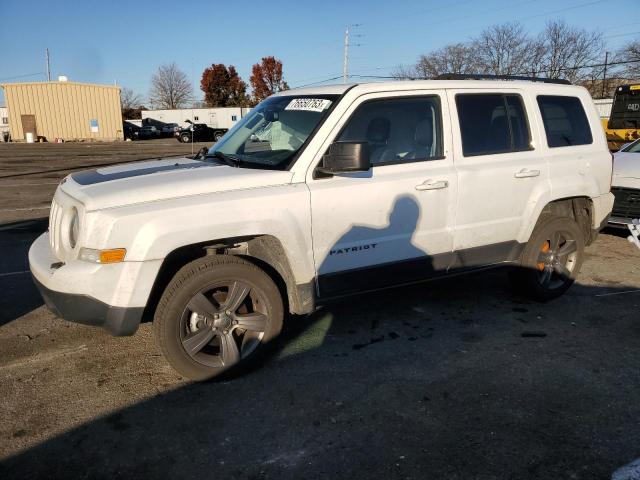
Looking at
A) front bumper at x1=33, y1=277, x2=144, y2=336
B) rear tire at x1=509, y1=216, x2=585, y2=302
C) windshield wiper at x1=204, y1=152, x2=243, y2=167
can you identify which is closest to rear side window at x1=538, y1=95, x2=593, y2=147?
rear tire at x1=509, y1=216, x2=585, y2=302

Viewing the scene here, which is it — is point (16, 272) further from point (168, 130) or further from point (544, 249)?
point (168, 130)

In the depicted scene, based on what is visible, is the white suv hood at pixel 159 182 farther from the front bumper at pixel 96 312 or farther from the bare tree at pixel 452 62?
the bare tree at pixel 452 62

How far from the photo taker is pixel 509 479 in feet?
8.35

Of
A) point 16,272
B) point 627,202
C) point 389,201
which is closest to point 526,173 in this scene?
point 389,201

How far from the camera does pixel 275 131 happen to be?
161 inches

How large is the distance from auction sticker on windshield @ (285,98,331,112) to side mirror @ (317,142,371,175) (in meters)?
0.48

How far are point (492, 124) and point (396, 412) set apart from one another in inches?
101

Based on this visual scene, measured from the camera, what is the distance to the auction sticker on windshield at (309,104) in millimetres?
3877

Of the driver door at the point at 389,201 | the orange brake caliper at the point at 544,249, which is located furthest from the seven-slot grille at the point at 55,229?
the orange brake caliper at the point at 544,249

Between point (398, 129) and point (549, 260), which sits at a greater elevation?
point (398, 129)

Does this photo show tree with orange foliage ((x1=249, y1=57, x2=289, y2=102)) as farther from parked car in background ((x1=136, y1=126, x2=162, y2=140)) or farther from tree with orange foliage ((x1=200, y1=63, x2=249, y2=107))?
parked car in background ((x1=136, y1=126, x2=162, y2=140))

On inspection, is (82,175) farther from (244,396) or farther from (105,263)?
(244,396)

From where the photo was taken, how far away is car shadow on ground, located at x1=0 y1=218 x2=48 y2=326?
15.9ft

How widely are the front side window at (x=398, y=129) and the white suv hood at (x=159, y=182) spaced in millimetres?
751
